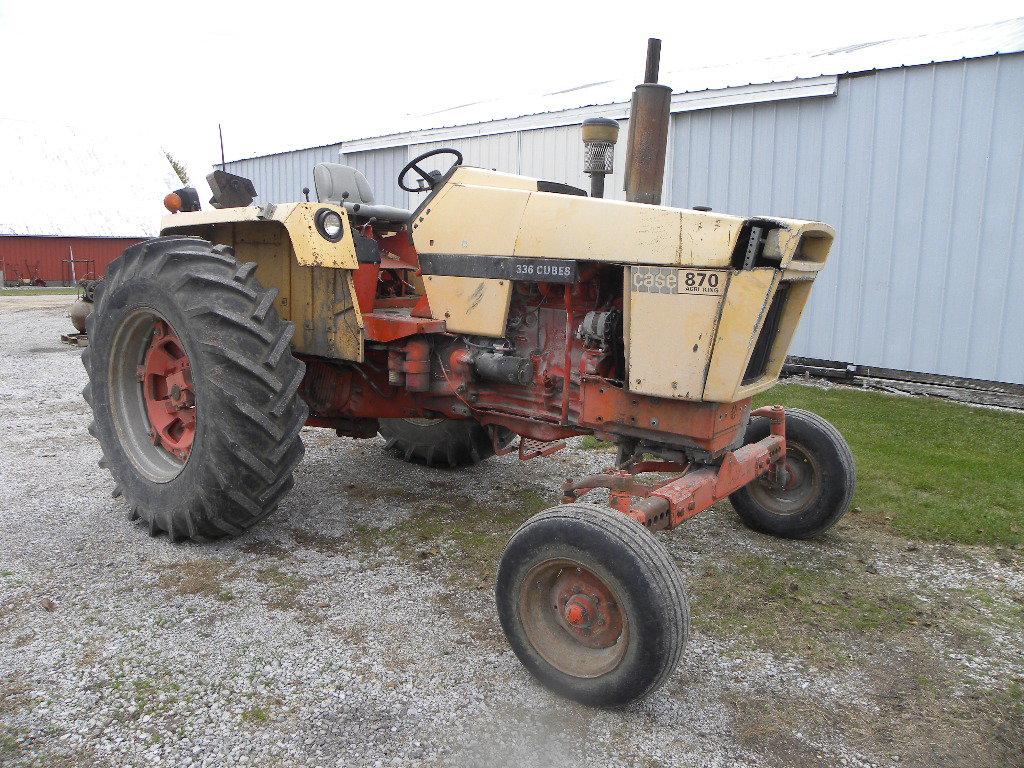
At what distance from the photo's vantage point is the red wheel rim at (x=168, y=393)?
369 centimetres

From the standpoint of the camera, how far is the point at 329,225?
3.50 metres

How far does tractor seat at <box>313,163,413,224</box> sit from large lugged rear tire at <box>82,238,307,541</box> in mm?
822

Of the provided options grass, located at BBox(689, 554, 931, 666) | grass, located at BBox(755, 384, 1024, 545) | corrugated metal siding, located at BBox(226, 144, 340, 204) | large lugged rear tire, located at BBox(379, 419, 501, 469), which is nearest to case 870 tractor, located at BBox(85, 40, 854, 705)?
grass, located at BBox(689, 554, 931, 666)

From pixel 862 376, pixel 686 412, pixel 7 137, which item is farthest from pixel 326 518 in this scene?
pixel 7 137

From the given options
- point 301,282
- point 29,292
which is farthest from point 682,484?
point 29,292

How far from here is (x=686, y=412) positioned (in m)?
2.90

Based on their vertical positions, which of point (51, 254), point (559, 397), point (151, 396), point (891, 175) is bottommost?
point (151, 396)

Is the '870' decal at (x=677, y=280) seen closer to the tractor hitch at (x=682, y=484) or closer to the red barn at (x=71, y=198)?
the tractor hitch at (x=682, y=484)

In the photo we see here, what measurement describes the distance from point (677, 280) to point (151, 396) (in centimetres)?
275

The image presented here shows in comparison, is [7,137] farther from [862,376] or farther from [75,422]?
[862,376]

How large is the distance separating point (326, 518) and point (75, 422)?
3.28 metres

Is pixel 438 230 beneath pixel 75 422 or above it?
above

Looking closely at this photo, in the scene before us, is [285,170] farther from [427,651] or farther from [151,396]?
[427,651]

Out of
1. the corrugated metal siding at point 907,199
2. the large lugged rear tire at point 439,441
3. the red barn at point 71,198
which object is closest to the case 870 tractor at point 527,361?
the large lugged rear tire at point 439,441
